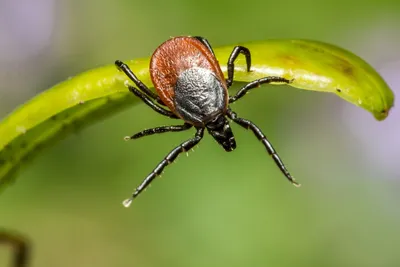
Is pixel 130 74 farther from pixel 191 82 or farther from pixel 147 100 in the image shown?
pixel 191 82

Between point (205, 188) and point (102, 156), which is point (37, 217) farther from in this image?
point (205, 188)

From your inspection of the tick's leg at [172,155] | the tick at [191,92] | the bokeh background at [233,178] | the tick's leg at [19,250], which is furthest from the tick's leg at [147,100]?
the bokeh background at [233,178]

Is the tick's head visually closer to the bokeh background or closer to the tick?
the tick

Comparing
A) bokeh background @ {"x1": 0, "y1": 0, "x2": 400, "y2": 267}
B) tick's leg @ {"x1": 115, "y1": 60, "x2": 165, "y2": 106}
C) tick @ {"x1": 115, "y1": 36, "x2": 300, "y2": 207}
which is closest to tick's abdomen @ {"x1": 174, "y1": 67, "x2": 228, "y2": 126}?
tick @ {"x1": 115, "y1": 36, "x2": 300, "y2": 207}

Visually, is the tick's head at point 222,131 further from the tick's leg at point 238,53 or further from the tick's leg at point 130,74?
the tick's leg at point 238,53

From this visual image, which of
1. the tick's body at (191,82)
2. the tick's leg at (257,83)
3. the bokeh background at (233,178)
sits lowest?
the bokeh background at (233,178)

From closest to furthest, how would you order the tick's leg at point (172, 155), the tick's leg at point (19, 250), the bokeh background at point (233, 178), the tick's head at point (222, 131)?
the tick's leg at point (19, 250)
the tick's leg at point (172, 155)
the tick's head at point (222, 131)
the bokeh background at point (233, 178)
